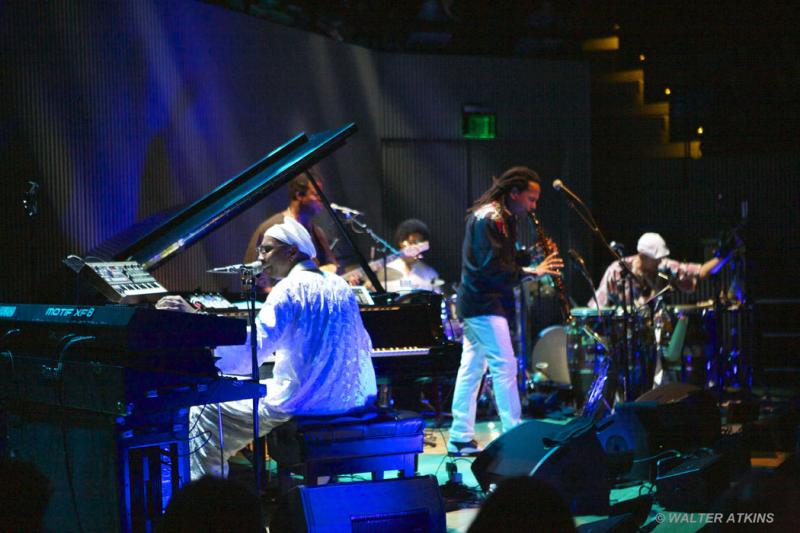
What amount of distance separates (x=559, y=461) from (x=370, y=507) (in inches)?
55.3

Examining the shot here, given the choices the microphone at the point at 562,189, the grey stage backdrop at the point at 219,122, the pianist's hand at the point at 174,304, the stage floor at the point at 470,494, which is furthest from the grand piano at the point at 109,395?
the microphone at the point at 562,189

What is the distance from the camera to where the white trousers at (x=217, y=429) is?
188 inches

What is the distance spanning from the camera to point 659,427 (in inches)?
226

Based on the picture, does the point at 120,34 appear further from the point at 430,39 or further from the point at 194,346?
the point at 430,39

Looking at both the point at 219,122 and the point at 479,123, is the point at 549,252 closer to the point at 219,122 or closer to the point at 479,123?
the point at 219,122

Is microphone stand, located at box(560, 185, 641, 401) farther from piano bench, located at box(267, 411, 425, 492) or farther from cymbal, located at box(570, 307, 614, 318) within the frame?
piano bench, located at box(267, 411, 425, 492)

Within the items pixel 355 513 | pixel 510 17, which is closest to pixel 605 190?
pixel 510 17

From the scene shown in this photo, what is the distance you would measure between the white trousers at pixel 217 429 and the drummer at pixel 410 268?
12.4 feet

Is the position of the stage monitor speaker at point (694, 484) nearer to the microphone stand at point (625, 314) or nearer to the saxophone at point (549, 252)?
the microphone stand at point (625, 314)

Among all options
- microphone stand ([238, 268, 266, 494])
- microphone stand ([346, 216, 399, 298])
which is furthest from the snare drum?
microphone stand ([238, 268, 266, 494])

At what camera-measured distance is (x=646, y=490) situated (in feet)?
18.6

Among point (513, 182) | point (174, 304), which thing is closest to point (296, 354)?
point (174, 304)

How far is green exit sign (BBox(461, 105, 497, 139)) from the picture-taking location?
438 inches

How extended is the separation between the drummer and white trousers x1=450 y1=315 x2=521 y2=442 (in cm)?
200
